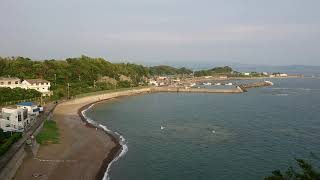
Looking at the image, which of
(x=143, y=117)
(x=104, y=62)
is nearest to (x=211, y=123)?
(x=143, y=117)

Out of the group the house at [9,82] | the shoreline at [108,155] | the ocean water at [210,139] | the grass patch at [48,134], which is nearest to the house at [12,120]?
the grass patch at [48,134]

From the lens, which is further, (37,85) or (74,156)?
(37,85)

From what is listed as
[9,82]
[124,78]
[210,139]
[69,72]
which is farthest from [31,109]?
[124,78]

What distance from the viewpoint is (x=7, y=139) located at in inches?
1184

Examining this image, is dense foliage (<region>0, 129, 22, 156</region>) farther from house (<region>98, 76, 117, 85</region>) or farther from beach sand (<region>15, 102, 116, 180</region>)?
house (<region>98, 76, 117, 85</region>)

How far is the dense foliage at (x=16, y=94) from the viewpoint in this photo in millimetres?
52847

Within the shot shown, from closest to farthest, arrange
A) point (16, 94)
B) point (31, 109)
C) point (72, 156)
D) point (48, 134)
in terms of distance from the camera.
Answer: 1. point (72, 156)
2. point (48, 134)
3. point (31, 109)
4. point (16, 94)

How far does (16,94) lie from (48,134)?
21.5 metres

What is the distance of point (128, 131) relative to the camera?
42.1 m

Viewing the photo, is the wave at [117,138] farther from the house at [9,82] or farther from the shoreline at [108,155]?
the house at [9,82]

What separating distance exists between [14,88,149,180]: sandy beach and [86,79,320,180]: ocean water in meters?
1.91

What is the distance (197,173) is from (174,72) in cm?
14850

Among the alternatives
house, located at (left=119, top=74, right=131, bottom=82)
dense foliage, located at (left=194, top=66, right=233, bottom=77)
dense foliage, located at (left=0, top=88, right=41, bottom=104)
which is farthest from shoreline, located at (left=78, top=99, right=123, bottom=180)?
dense foliage, located at (left=194, top=66, right=233, bottom=77)

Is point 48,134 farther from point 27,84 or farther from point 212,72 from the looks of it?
point 212,72
